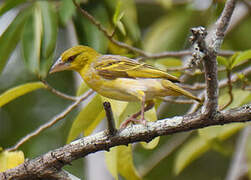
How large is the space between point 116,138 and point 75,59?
0.92 metres

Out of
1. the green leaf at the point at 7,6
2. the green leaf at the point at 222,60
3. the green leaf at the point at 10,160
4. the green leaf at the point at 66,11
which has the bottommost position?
the green leaf at the point at 10,160

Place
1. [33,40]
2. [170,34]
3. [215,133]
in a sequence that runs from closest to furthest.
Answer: [215,133], [33,40], [170,34]

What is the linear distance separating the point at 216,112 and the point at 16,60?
17.2ft

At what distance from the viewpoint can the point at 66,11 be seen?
158 inches

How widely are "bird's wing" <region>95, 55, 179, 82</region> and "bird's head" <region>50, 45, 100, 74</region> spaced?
0.09m

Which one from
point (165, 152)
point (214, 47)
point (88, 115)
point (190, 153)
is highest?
point (214, 47)

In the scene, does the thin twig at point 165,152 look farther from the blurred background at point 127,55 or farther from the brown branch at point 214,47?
the brown branch at point 214,47

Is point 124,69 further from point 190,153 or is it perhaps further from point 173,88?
point 190,153

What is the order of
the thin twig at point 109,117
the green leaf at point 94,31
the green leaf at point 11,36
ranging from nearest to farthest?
the thin twig at point 109,117
the green leaf at point 11,36
the green leaf at point 94,31

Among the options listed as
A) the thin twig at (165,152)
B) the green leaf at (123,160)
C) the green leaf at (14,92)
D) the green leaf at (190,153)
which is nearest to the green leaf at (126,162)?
the green leaf at (123,160)

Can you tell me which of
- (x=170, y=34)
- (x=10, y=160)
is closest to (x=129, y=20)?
(x=10, y=160)

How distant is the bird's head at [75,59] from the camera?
3463mm

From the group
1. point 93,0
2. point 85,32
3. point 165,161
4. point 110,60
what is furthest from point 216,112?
point 165,161

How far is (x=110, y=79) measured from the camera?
3270 millimetres
